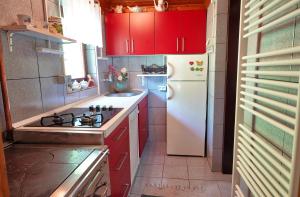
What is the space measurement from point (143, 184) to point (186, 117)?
1060 millimetres

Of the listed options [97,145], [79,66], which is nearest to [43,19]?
[79,66]

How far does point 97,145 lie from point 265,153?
899mm

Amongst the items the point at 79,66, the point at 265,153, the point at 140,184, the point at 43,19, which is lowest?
the point at 140,184

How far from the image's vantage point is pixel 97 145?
119cm

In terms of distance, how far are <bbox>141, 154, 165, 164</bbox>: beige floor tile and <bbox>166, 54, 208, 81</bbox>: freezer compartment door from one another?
3.64 feet

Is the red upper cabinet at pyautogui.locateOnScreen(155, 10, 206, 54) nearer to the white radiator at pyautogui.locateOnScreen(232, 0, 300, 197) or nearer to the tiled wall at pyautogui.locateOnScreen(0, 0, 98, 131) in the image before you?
the tiled wall at pyautogui.locateOnScreen(0, 0, 98, 131)

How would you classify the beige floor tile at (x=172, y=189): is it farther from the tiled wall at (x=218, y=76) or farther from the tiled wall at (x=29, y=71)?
the tiled wall at (x=29, y=71)

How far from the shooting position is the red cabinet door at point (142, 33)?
113 inches

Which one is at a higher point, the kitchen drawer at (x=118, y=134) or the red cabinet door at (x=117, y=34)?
the red cabinet door at (x=117, y=34)

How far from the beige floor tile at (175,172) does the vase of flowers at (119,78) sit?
4.51 ft

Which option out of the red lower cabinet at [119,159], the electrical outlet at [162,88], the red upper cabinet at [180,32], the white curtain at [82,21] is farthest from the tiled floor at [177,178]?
the white curtain at [82,21]

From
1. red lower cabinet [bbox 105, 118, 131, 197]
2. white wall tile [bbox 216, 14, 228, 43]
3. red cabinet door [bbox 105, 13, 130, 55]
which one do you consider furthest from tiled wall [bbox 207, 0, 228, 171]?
red cabinet door [bbox 105, 13, 130, 55]

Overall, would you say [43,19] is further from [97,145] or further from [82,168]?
[82,168]

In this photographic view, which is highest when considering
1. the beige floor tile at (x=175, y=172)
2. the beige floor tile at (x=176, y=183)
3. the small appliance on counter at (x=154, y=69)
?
the small appliance on counter at (x=154, y=69)
